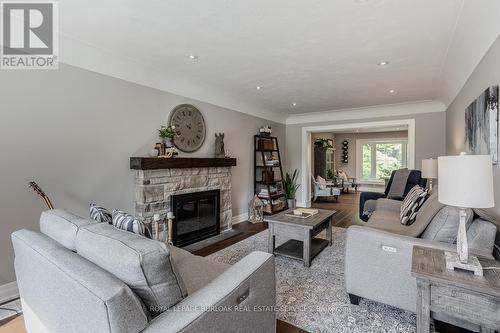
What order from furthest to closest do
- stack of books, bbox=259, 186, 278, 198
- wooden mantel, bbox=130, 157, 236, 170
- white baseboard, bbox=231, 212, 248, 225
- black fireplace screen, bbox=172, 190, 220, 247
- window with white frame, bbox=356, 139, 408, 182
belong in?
window with white frame, bbox=356, 139, 408, 182
stack of books, bbox=259, 186, 278, 198
white baseboard, bbox=231, 212, 248, 225
black fireplace screen, bbox=172, 190, 220, 247
wooden mantel, bbox=130, 157, 236, 170

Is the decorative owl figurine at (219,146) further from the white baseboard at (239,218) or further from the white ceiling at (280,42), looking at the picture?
the white baseboard at (239,218)

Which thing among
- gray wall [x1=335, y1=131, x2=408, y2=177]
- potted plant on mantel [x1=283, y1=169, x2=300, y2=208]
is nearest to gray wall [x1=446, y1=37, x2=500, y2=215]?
potted plant on mantel [x1=283, y1=169, x2=300, y2=208]

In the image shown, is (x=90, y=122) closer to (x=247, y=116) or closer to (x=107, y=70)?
(x=107, y=70)

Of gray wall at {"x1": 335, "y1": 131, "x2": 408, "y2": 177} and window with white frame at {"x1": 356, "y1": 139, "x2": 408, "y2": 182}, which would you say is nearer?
window with white frame at {"x1": 356, "y1": 139, "x2": 408, "y2": 182}

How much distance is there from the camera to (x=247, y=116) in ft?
16.7

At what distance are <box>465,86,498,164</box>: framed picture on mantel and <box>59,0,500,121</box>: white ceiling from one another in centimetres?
44

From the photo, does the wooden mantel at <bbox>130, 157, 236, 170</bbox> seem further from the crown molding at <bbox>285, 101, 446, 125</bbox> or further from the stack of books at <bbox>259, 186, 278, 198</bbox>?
the crown molding at <bbox>285, 101, 446, 125</bbox>

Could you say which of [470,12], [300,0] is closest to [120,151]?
[300,0]

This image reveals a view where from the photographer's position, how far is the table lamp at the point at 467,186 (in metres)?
1.28

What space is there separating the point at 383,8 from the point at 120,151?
9.78ft

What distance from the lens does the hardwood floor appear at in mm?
1800

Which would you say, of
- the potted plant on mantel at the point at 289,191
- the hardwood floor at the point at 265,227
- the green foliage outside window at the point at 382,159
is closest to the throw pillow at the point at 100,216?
the hardwood floor at the point at 265,227

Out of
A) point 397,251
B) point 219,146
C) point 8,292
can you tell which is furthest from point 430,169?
point 8,292

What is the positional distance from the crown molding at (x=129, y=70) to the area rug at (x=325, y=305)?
2.47 metres
